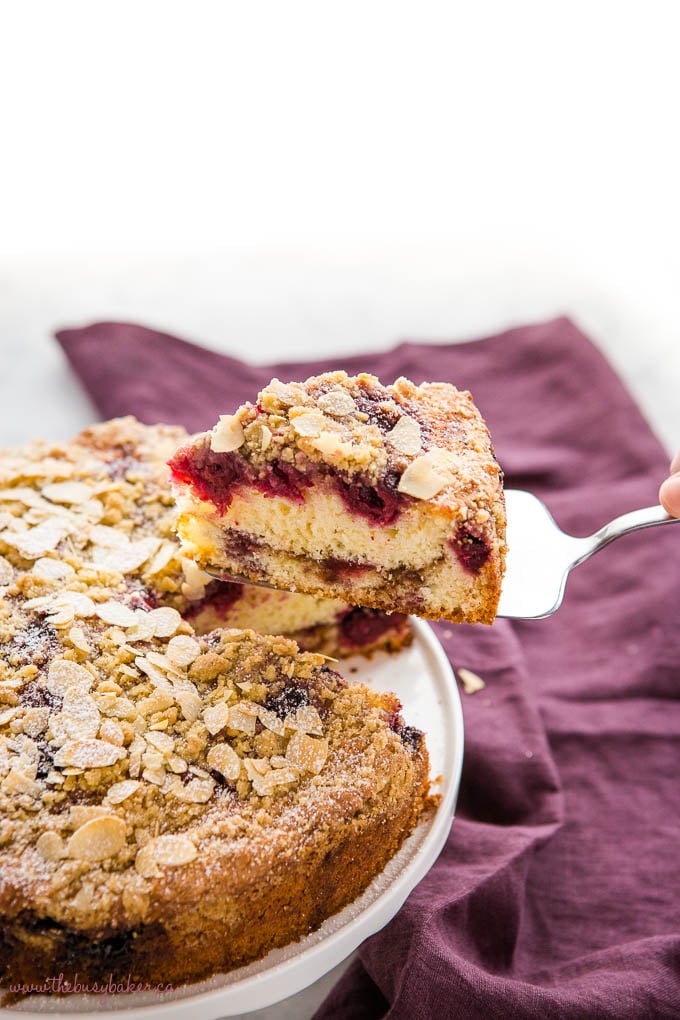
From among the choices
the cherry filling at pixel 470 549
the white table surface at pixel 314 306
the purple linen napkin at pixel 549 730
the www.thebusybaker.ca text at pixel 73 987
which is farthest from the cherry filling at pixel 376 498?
the white table surface at pixel 314 306

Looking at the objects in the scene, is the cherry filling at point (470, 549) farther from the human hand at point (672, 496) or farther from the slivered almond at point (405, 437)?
the human hand at point (672, 496)

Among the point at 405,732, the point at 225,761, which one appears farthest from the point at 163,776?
the point at 405,732

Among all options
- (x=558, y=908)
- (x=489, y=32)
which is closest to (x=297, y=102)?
(x=489, y=32)

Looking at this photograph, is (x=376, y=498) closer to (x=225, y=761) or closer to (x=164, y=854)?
(x=225, y=761)

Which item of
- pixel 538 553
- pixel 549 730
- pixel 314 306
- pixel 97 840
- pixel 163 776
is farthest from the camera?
pixel 314 306

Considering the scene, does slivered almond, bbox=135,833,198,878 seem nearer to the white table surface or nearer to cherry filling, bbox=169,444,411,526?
cherry filling, bbox=169,444,411,526
